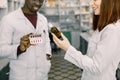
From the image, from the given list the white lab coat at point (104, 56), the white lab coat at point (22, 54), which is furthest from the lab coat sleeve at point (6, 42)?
the white lab coat at point (104, 56)

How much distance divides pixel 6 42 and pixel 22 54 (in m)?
0.19

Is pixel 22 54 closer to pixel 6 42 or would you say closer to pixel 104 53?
pixel 6 42

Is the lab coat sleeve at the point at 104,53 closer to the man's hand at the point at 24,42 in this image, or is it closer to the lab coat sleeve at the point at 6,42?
the man's hand at the point at 24,42

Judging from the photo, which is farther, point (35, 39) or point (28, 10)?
point (28, 10)

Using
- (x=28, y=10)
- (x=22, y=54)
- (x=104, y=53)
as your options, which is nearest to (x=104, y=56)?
(x=104, y=53)

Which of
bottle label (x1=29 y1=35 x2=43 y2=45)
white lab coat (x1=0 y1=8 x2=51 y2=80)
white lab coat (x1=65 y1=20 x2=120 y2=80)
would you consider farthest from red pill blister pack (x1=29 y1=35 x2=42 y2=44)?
white lab coat (x1=65 y1=20 x2=120 y2=80)

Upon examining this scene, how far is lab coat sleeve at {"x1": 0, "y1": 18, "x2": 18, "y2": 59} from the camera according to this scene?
1.91 metres

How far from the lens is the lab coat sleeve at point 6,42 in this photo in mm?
1908

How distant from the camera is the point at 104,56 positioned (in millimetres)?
1514

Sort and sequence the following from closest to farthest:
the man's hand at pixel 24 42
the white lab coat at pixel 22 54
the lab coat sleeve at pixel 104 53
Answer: the lab coat sleeve at pixel 104 53
the man's hand at pixel 24 42
the white lab coat at pixel 22 54

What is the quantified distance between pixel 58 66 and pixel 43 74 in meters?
3.66

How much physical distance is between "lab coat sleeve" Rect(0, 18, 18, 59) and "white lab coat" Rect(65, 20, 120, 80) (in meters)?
0.56

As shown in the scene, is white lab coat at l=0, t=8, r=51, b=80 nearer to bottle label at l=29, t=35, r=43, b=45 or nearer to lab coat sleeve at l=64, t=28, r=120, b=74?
bottle label at l=29, t=35, r=43, b=45

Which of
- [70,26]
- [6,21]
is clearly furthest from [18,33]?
[70,26]
